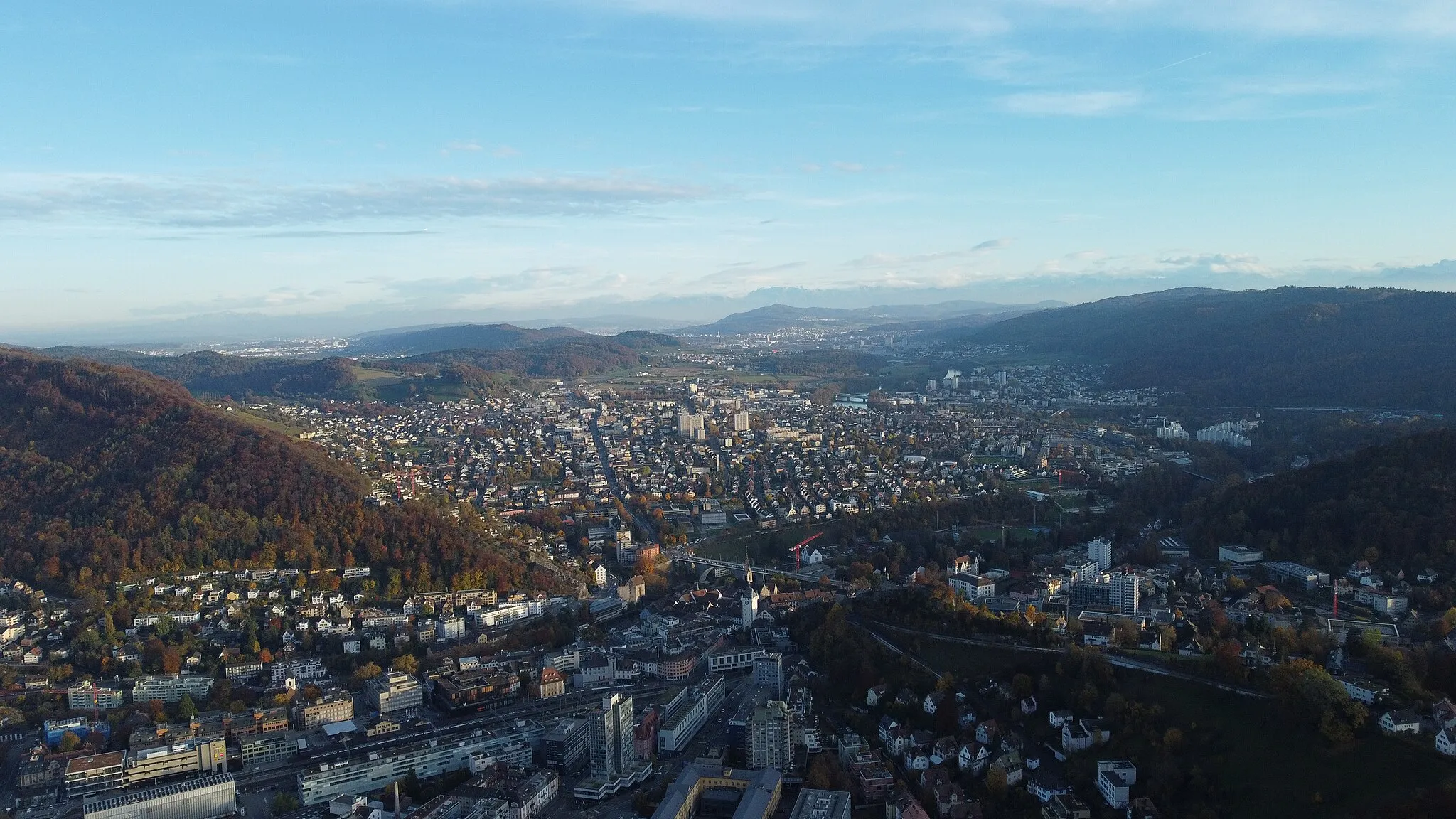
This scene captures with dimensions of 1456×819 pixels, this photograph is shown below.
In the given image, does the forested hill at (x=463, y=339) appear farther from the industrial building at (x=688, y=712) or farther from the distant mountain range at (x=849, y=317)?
the industrial building at (x=688, y=712)

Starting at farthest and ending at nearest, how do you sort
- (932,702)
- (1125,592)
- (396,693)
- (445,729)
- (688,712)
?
(1125,592) → (396,693) → (445,729) → (688,712) → (932,702)

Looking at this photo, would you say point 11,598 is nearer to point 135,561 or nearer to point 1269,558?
point 135,561

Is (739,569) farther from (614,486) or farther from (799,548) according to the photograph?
(614,486)

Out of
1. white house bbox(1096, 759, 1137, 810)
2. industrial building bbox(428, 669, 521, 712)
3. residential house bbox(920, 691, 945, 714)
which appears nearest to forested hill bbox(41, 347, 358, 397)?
industrial building bbox(428, 669, 521, 712)

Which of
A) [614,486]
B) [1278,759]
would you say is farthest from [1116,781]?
[614,486]

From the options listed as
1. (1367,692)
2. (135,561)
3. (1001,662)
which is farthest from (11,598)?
(1367,692)

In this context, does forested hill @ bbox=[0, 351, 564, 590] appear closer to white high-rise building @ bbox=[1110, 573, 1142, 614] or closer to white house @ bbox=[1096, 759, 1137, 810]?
white high-rise building @ bbox=[1110, 573, 1142, 614]
